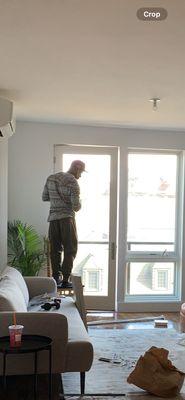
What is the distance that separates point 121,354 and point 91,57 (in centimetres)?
252

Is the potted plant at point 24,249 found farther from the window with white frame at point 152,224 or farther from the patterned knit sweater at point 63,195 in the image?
the window with white frame at point 152,224

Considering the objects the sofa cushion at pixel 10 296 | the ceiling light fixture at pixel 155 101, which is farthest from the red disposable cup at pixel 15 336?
the ceiling light fixture at pixel 155 101

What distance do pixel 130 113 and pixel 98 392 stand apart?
2.92m

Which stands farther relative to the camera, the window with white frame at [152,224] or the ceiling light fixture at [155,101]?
the window with white frame at [152,224]

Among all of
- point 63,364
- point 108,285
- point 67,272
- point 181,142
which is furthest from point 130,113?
point 63,364

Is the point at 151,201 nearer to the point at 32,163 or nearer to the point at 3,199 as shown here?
the point at 32,163

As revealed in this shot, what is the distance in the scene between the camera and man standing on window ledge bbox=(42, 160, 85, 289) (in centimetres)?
495

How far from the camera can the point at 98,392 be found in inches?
127

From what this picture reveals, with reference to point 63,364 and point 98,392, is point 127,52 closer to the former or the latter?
point 63,364

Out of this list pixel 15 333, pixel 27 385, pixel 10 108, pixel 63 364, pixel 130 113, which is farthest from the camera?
pixel 130 113

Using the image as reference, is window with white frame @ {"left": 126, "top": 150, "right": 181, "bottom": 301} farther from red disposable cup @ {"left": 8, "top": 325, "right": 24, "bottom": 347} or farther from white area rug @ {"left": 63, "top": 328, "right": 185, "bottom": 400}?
red disposable cup @ {"left": 8, "top": 325, "right": 24, "bottom": 347}

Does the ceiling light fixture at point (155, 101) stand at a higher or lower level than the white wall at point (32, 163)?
higher

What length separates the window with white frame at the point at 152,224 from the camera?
608cm

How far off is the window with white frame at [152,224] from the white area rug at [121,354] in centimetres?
126
